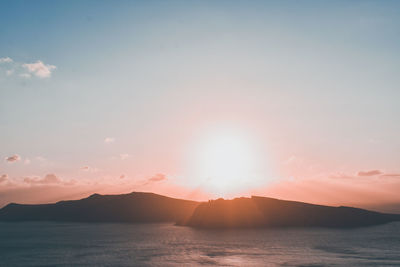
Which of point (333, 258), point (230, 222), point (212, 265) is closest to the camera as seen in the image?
point (212, 265)

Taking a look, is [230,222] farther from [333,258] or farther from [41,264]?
[41,264]

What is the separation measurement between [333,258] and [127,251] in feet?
180

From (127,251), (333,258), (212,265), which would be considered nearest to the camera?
(212,265)

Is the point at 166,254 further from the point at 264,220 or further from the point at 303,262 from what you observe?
the point at 264,220

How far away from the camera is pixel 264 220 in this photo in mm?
196625

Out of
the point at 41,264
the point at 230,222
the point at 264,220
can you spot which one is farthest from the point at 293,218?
the point at 41,264

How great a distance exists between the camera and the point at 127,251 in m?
90.4

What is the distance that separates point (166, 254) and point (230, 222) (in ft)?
361

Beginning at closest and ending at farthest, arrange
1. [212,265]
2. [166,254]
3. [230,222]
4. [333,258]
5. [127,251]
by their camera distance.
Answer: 1. [212,265]
2. [333,258]
3. [166,254]
4. [127,251]
5. [230,222]

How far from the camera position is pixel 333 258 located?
75.1m

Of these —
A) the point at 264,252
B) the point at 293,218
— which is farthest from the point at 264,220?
the point at 264,252

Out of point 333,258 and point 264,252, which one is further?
point 264,252

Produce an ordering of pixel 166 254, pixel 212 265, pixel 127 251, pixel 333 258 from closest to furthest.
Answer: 1. pixel 212 265
2. pixel 333 258
3. pixel 166 254
4. pixel 127 251

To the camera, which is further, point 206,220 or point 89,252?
point 206,220
